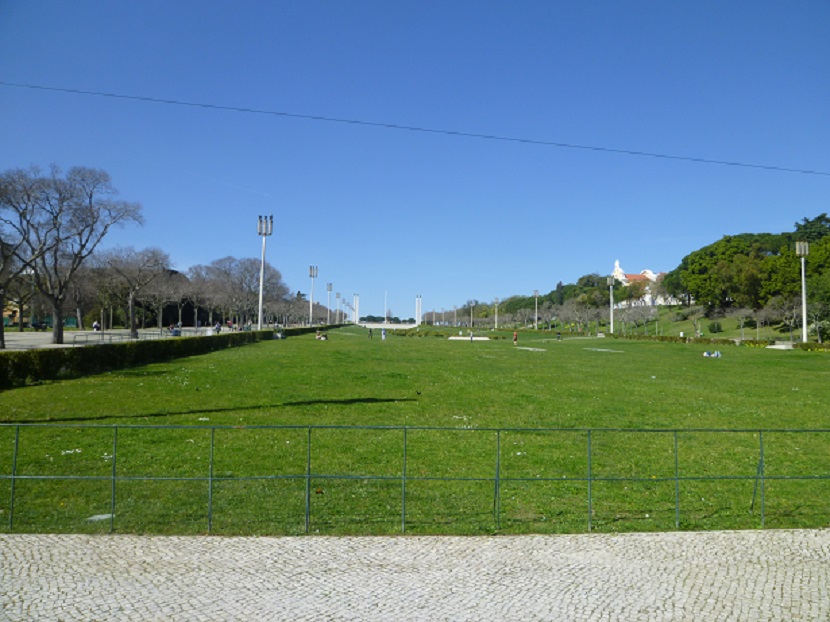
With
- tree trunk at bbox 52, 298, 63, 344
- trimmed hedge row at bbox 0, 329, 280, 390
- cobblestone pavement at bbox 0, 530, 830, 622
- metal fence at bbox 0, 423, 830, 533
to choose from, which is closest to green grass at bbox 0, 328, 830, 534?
metal fence at bbox 0, 423, 830, 533

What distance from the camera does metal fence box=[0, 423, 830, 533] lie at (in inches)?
396

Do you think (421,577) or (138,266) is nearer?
(421,577)

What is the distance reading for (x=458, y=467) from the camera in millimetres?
13453

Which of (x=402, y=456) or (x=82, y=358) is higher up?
(x=82, y=358)

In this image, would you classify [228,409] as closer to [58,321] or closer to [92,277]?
[58,321]

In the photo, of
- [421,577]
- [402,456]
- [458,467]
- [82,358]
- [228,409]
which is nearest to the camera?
[421,577]

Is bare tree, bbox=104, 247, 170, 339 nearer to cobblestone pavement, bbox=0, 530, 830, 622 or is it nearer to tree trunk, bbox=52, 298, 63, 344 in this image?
tree trunk, bbox=52, 298, 63, 344

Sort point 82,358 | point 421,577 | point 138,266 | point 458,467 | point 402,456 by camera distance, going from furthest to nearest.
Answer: point 138,266, point 82,358, point 402,456, point 458,467, point 421,577

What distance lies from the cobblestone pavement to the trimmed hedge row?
20.4 metres

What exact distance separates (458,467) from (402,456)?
1.80 meters

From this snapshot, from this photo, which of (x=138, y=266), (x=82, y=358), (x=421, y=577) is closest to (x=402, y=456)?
(x=421, y=577)

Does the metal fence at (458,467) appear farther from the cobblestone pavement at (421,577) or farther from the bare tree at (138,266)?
the bare tree at (138,266)

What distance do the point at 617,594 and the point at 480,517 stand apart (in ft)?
10.4

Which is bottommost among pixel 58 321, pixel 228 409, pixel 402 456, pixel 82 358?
pixel 402 456
